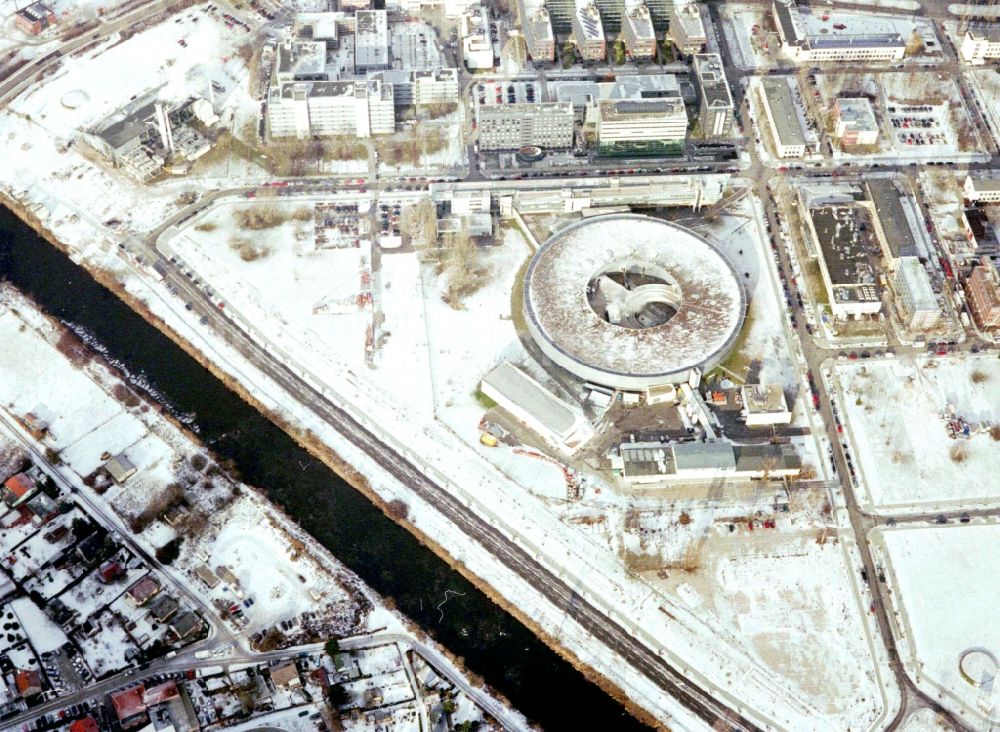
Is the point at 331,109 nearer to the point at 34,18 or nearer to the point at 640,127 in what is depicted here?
the point at 640,127

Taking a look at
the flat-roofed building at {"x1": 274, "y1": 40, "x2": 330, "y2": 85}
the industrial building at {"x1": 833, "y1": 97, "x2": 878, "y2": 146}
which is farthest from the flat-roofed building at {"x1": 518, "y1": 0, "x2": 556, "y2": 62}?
the industrial building at {"x1": 833, "y1": 97, "x2": 878, "y2": 146}

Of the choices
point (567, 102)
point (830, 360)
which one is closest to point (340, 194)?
point (567, 102)

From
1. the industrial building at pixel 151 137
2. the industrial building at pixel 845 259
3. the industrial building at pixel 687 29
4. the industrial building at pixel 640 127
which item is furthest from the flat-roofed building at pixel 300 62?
the industrial building at pixel 845 259

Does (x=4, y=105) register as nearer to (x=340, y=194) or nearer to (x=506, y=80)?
(x=340, y=194)

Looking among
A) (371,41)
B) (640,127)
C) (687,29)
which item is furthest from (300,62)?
(687,29)

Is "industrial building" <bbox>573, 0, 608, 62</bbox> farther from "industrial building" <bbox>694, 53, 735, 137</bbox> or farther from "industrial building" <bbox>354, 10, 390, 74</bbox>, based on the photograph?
"industrial building" <bbox>354, 10, 390, 74</bbox>

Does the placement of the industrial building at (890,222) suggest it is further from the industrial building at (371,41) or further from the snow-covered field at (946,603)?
the industrial building at (371,41)
